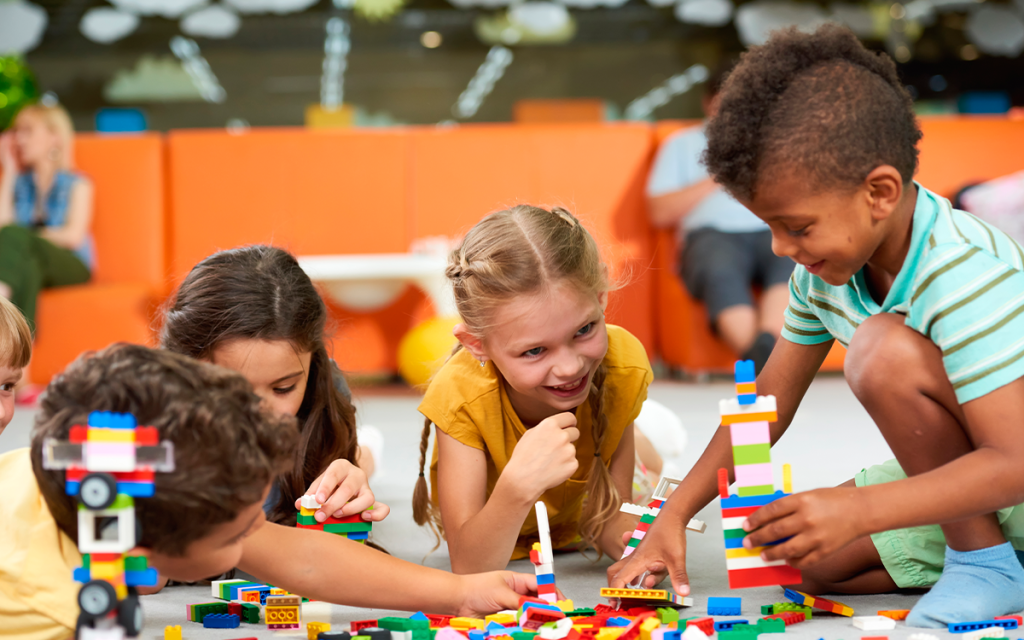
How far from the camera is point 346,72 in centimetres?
733

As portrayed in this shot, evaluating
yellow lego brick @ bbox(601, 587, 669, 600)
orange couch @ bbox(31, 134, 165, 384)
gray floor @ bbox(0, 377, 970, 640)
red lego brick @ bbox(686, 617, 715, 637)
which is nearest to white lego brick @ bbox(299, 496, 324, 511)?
gray floor @ bbox(0, 377, 970, 640)

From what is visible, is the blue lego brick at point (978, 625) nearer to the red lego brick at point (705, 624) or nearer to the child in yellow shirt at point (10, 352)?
the red lego brick at point (705, 624)

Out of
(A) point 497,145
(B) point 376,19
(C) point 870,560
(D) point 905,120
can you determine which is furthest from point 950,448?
(B) point 376,19

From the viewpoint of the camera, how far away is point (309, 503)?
3.87ft

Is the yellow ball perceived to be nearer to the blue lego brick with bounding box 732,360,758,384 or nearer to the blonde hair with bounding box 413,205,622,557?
the blonde hair with bounding box 413,205,622,557

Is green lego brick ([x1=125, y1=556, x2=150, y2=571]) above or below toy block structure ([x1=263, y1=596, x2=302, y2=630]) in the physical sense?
above

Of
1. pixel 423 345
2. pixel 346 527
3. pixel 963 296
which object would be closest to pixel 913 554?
pixel 963 296

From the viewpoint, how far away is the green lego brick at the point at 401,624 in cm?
99

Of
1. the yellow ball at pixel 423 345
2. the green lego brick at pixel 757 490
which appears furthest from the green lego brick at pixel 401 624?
the yellow ball at pixel 423 345

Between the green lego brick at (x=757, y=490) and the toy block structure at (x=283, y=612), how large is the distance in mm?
534

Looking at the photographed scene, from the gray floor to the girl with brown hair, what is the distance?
19 centimetres

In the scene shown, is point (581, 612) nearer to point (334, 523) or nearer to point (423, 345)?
point (334, 523)

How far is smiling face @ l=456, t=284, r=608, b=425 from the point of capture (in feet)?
4.14

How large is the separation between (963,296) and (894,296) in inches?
3.9
